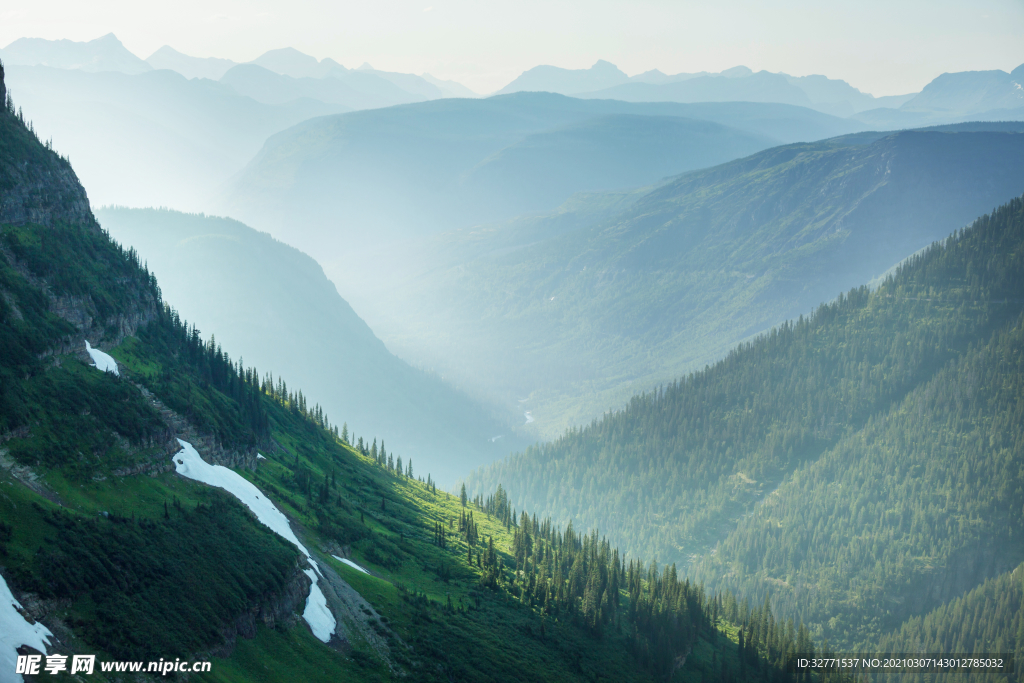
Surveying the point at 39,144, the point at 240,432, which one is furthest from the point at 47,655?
the point at 39,144

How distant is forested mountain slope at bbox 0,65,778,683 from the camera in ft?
238

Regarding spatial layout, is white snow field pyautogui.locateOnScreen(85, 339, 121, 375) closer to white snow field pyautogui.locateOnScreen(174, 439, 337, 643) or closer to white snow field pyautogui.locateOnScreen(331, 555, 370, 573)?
white snow field pyautogui.locateOnScreen(174, 439, 337, 643)

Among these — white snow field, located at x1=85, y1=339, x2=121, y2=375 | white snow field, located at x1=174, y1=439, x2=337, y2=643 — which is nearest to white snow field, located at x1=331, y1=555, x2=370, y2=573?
white snow field, located at x1=174, y1=439, x2=337, y2=643

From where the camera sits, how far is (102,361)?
11062 centimetres

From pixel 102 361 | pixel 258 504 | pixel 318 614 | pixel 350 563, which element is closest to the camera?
pixel 318 614

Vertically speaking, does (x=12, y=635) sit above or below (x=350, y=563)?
above

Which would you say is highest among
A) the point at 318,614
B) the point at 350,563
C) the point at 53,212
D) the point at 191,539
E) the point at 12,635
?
the point at 53,212

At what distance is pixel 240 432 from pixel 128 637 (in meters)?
69.6

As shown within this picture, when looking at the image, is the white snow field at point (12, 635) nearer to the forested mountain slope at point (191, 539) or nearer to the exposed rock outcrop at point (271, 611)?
the forested mountain slope at point (191, 539)

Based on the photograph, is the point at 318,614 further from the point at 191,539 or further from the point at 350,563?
the point at 350,563

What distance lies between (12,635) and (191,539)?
30.8 m

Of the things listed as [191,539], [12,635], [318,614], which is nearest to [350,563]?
[318,614]

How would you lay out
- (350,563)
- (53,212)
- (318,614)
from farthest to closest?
(350,563), (53,212), (318,614)

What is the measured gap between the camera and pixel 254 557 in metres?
94.6
